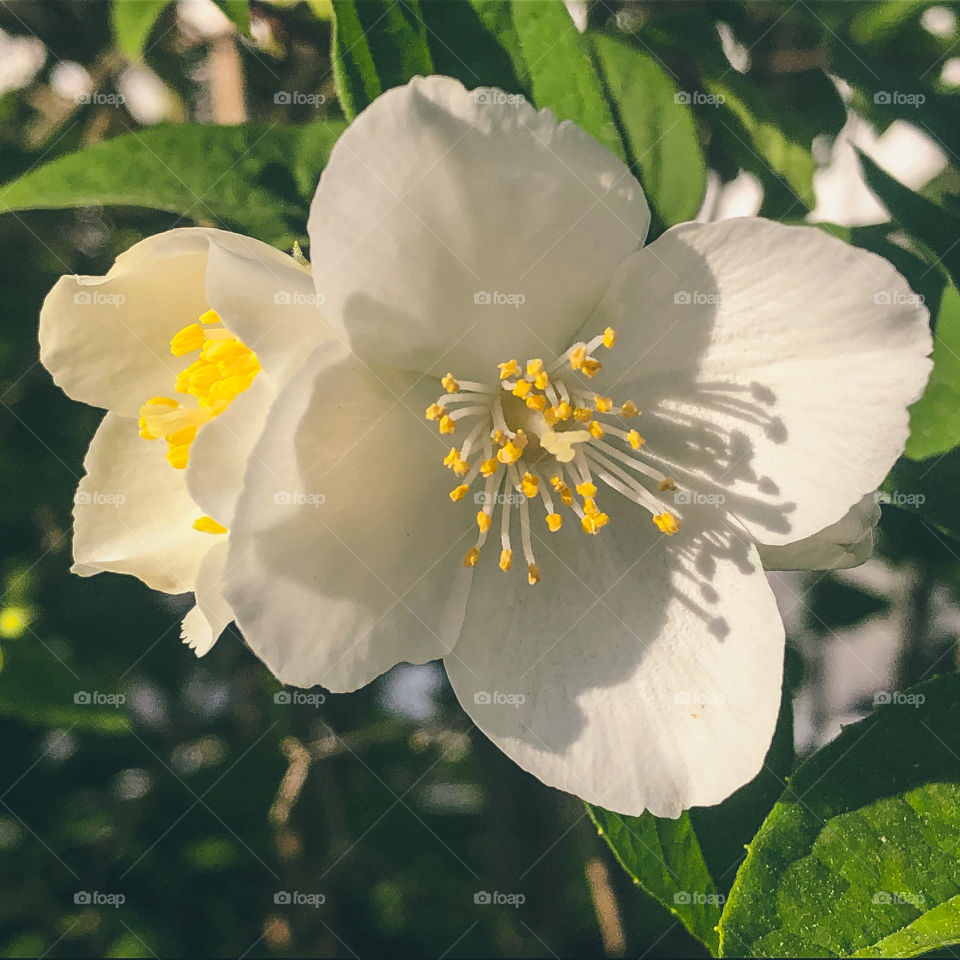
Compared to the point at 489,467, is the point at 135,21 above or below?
above

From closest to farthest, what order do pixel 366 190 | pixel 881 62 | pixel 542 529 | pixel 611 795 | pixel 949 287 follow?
pixel 366 190 < pixel 611 795 < pixel 542 529 < pixel 949 287 < pixel 881 62

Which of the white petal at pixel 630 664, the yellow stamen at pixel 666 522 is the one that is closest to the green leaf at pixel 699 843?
the white petal at pixel 630 664

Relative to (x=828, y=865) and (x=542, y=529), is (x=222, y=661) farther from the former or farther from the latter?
(x=828, y=865)

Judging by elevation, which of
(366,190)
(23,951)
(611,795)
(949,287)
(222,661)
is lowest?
(23,951)

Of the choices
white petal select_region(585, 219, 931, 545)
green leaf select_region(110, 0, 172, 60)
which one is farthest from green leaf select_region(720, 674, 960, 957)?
green leaf select_region(110, 0, 172, 60)

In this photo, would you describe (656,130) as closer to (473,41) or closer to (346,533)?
(473,41)

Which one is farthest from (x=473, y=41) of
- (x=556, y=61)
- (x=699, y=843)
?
(x=699, y=843)

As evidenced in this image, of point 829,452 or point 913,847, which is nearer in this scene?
point 829,452

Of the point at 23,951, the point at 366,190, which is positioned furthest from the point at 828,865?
the point at 23,951
